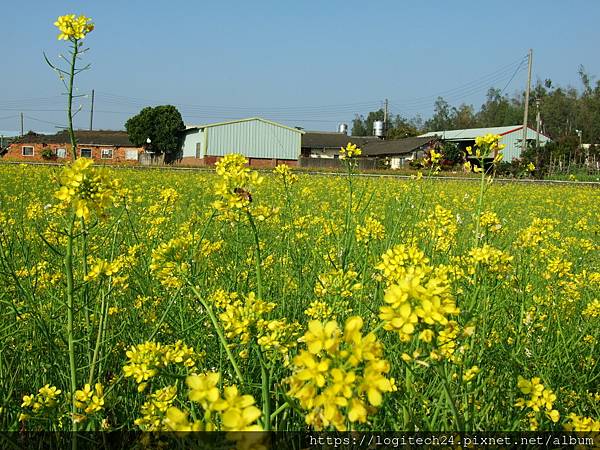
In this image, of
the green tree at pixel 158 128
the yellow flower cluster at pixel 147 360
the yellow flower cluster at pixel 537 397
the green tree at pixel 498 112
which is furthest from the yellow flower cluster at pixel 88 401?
the green tree at pixel 498 112

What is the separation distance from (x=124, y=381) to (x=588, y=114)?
71153mm

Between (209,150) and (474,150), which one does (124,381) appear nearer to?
(474,150)

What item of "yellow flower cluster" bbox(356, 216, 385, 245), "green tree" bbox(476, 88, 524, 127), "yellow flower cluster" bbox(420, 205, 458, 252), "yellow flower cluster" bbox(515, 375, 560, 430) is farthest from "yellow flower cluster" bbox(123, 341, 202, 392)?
"green tree" bbox(476, 88, 524, 127)

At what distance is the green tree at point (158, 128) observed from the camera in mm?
42219

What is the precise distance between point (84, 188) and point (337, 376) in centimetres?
90

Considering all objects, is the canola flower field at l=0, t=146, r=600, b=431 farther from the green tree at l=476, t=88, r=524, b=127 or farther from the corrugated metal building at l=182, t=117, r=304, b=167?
the green tree at l=476, t=88, r=524, b=127

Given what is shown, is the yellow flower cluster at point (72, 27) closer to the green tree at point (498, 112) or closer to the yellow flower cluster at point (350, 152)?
the yellow flower cluster at point (350, 152)

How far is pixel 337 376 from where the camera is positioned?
0.90m

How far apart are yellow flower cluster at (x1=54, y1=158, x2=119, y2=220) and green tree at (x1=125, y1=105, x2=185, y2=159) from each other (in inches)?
1652

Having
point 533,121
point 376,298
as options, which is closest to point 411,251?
point 376,298

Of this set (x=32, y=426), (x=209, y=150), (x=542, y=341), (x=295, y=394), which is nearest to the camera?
(x=295, y=394)

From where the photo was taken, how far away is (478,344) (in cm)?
211

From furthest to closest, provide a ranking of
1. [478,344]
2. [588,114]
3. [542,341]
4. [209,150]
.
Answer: [588,114]
[209,150]
[542,341]
[478,344]

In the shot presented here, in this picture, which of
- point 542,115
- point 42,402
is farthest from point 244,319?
point 542,115
